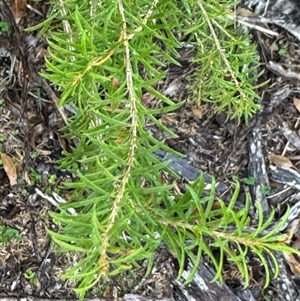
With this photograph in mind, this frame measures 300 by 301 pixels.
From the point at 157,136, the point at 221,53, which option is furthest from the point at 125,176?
the point at 157,136

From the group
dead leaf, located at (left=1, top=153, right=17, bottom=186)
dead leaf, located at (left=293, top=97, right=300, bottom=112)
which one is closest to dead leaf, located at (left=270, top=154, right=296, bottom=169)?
dead leaf, located at (left=293, top=97, right=300, bottom=112)

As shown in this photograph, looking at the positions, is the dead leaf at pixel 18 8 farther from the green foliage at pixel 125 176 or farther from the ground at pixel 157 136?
the green foliage at pixel 125 176

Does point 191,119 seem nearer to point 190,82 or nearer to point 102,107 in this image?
point 190,82

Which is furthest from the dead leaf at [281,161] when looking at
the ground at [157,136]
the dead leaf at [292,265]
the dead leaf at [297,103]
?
the dead leaf at [292,265]

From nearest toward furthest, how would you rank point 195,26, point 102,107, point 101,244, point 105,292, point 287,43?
point 101,244 → point 102,107 → point 195,26 → point 105,292 → point 287,43

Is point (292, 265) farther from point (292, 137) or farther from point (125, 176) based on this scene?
point (125, 176)

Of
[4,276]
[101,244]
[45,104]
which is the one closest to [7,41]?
[45,104]
